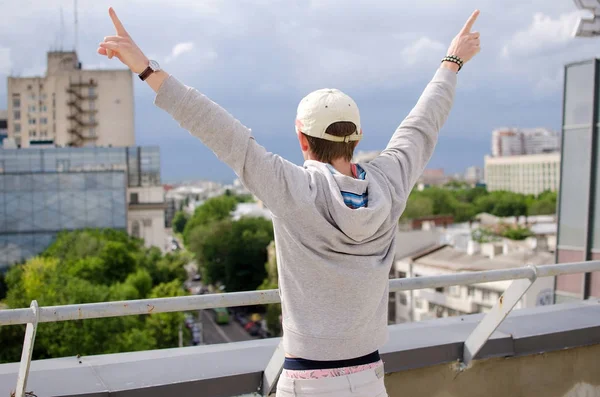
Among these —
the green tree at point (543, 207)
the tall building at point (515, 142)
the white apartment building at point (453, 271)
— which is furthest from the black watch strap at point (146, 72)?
the tall building at point (515, 142)

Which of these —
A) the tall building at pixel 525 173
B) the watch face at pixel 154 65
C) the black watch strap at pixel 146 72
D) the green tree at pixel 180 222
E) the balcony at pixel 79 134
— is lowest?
the green tree at pixel 180 222

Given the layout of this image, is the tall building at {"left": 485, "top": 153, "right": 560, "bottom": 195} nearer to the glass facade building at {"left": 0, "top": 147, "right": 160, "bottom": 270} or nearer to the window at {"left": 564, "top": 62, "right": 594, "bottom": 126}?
the glass facade building at {"left": 0, "top": 147, "right": 160, "bottom": 270}

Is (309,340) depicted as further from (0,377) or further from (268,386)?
(0,377)

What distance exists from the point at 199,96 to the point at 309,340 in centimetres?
67

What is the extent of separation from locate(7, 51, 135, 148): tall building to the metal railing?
2868 inches

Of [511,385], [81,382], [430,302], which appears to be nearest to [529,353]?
[511,385]

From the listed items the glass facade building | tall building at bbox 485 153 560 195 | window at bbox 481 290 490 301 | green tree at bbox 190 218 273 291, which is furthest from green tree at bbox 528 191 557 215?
window at bbox 481 290 490 301

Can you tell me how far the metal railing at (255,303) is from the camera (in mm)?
1941

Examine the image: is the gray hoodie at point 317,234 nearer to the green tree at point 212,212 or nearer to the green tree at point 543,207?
→ the green tree at point 212,212

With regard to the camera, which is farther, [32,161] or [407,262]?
[32,161]

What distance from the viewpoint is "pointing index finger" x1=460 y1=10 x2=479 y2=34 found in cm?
225

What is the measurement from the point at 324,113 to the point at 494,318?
1568 mm

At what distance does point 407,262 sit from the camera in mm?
39344

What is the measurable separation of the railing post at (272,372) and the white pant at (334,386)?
66cm
